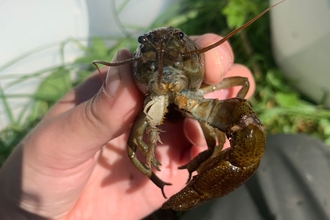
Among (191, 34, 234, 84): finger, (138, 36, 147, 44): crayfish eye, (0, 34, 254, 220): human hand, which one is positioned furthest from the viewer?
(191, 34, 234, 84): finger

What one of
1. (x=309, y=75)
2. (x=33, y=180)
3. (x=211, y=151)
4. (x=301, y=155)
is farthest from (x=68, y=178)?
(x=309, y=75)

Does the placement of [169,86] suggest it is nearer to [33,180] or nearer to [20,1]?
[33,180]

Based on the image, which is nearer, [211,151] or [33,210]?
[211,151]

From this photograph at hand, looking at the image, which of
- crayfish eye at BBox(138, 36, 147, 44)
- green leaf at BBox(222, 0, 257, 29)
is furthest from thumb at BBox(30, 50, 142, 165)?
green leaf at BBox(222, 0, 257, 29)

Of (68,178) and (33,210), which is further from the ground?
(68,178)

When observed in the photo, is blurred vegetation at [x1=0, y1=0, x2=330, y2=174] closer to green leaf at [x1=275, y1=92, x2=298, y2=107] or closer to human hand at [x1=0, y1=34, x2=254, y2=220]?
green leaf at [x1=275, y1=92, x2=298, y2=107]

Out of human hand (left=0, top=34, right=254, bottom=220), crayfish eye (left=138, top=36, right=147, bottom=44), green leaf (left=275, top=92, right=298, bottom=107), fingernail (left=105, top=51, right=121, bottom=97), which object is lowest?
green leaf (left=275, top=92, right=298, bottom=107)

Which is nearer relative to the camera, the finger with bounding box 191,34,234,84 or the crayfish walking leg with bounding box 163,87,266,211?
the crayfish walking leg with bounding box 163,87,266,211
